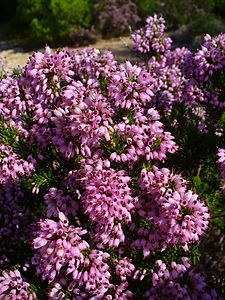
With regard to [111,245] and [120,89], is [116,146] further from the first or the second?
[111,245]

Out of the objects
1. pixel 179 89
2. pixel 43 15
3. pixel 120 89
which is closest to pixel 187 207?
pixel 120 89

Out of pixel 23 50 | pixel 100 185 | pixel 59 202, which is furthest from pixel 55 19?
pixel 100 185

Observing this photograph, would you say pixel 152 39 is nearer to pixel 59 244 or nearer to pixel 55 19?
pixel 59 244

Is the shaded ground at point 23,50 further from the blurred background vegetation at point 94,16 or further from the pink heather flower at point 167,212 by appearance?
the pink heather flower at point 167,212

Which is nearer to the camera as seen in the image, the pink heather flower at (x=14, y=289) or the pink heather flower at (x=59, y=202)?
the pink heather flower at (x=14, y=289)

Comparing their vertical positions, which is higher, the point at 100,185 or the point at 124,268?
the point at 100,185

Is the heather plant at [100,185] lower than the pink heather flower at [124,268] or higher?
higher

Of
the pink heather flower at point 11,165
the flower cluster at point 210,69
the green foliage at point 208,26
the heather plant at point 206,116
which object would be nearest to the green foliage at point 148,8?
the green foliage at point 208,26

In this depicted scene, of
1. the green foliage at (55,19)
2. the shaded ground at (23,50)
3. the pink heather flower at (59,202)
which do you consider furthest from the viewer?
the green foliage at (55,19)
